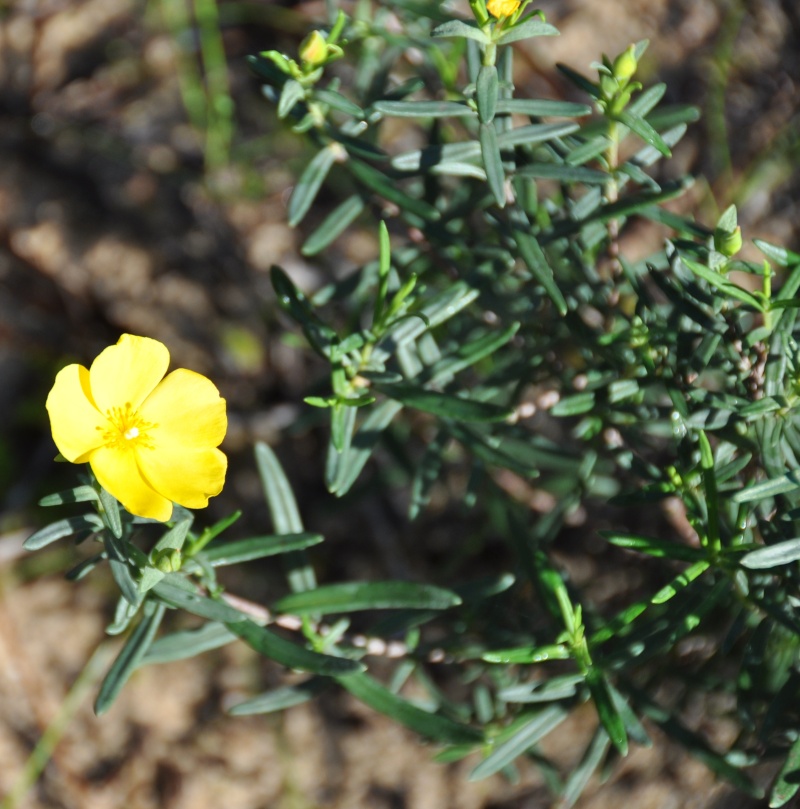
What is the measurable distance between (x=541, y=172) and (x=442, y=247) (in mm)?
374

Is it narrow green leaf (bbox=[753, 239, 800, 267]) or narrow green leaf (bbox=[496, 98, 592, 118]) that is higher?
narrow green leaf (bbox=[496, 98, 592, 118])

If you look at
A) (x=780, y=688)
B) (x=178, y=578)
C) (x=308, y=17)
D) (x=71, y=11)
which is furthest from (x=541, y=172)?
(x=71, y=11)

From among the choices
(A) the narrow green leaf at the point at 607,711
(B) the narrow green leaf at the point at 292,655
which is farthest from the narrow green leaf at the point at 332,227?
(A) the narrow green leaf at the point at 607,711

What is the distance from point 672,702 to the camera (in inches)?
97.3

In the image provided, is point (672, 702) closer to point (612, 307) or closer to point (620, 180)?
Result: point (612, 307)

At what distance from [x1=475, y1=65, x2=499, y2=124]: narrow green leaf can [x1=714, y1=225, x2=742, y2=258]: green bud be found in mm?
466

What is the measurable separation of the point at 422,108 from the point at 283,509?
2.96ft

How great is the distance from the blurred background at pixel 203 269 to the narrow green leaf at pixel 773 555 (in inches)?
53.0

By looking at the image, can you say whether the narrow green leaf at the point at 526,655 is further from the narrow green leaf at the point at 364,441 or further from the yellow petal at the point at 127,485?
the yellow petal at the point at 127,485

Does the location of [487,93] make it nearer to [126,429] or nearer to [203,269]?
[126,429]

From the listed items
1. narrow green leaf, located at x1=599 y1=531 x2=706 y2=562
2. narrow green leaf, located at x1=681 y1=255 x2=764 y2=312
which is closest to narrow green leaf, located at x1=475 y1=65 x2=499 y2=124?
narrow green leaf, located at x1=681 y1=255 x2=764 y2=312

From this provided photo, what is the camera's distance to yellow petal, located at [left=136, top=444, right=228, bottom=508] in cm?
153

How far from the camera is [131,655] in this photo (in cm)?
173

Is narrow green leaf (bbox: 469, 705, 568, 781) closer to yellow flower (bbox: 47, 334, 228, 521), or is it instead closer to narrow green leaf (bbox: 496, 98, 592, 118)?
yellow flower (bbox: 47, 334, 228, 521)
